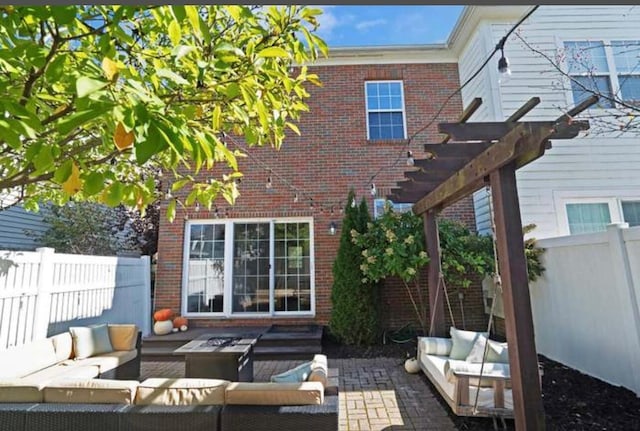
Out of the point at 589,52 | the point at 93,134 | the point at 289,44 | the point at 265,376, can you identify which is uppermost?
the point at 589,52

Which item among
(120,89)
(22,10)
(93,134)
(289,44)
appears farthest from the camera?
(93,134)

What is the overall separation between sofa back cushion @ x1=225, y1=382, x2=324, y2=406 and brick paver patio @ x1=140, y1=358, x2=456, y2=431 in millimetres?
1218

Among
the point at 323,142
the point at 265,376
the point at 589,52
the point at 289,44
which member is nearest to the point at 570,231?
the point at 589,52

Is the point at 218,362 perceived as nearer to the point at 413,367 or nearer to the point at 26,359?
the point at 26,359

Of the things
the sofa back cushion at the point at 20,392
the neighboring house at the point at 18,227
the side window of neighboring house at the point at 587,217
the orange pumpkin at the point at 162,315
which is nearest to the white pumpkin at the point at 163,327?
the orange pumpkin at the point at 162,315

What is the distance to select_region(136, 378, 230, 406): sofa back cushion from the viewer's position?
251 cm

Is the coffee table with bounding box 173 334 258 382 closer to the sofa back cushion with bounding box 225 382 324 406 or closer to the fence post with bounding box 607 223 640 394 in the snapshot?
the sofa back cushion with bounding box 225 382 324 406

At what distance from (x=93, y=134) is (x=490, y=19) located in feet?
23.3

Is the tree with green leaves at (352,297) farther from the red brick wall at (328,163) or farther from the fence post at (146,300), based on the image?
the fence post at (146,300)

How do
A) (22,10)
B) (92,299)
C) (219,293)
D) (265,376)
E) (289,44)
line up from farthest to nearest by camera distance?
1. (219,293)
2. (92,299)
3. (265,376)
4. (289,44)
5. (22,10)

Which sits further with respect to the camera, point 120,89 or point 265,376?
point 265,376

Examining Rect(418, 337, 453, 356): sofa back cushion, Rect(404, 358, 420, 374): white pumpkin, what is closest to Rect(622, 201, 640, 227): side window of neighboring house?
Rect(418, 337, 453, 356): sofa back cushion

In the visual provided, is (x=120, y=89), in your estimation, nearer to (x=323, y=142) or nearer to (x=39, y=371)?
(x=39, y=371)

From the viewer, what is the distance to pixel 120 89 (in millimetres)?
1148
